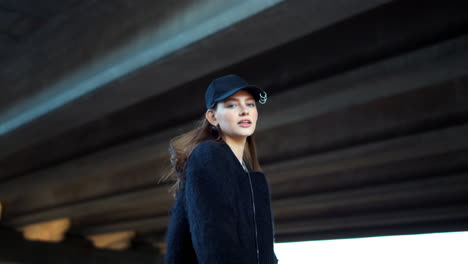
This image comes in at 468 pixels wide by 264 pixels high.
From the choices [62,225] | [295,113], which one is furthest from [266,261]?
[62,225]

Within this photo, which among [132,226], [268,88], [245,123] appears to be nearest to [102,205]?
[132,226]

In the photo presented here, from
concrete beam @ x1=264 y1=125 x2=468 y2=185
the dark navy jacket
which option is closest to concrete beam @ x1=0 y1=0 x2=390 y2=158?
the dark navy jacket

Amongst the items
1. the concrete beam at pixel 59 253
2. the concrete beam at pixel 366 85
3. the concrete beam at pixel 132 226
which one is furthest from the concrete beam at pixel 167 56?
the concrete beam at pixel 59 253

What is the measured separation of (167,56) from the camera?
319 inches

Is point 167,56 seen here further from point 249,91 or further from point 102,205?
point 102,205

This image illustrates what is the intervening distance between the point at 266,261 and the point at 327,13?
5.06 metres

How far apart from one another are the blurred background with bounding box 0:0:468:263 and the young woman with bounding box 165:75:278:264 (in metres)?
4.15

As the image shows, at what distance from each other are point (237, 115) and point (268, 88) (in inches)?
297

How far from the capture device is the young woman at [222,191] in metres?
2.15

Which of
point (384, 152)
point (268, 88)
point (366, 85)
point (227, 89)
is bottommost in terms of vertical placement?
point (227, 89)

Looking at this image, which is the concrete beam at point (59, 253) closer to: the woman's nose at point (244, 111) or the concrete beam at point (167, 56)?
the concrete beam at point (167, 56)

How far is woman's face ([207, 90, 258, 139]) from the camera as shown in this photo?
2627 mm

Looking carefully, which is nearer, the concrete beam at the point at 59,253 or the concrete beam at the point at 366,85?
the concrete beam at the point at 366,85

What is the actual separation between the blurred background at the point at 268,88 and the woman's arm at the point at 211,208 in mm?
4536
